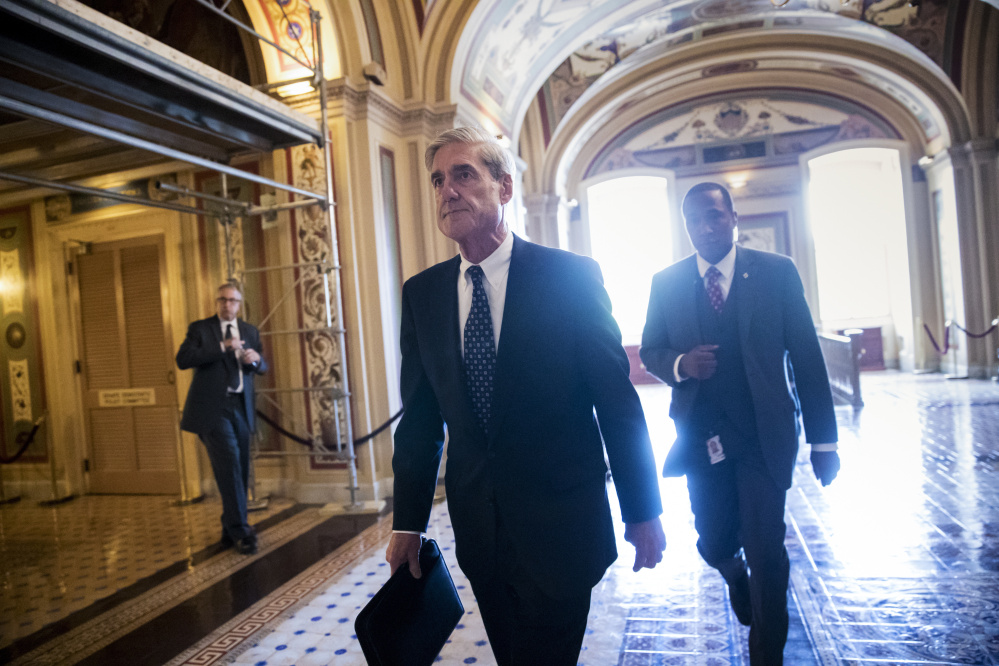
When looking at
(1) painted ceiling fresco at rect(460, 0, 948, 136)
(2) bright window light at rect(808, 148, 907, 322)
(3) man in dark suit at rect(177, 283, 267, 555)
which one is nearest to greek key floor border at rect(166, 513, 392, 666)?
(3) man in dark suit at rect(177, 283, 267, 555)

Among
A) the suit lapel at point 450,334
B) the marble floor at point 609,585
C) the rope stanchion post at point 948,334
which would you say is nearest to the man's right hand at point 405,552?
the suit lapel at point 450,334

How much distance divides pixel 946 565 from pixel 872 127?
12.2 m

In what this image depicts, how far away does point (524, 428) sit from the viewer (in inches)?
59.3

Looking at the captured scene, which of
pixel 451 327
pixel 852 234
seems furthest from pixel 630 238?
pixel 451 327

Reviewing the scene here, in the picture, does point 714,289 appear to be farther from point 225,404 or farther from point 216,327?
point 216,327

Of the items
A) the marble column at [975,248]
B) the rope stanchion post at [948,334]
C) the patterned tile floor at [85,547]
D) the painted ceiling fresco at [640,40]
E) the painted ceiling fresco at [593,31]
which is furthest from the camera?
the marble column at [975,248]

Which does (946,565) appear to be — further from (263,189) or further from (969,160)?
(969,160)

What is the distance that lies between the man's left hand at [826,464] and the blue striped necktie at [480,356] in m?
1.40

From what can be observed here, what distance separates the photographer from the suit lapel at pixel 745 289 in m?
2.32

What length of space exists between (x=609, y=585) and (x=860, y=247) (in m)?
13.2

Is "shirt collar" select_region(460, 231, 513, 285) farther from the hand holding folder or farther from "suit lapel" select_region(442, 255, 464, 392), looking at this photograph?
the hand holding folder

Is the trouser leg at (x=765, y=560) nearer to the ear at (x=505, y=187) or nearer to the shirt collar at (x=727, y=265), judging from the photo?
the shirt collar at (x=727, y=265)

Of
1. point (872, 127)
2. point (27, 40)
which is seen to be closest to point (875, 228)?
point (872, 127)

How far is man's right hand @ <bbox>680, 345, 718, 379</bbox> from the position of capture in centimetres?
224
